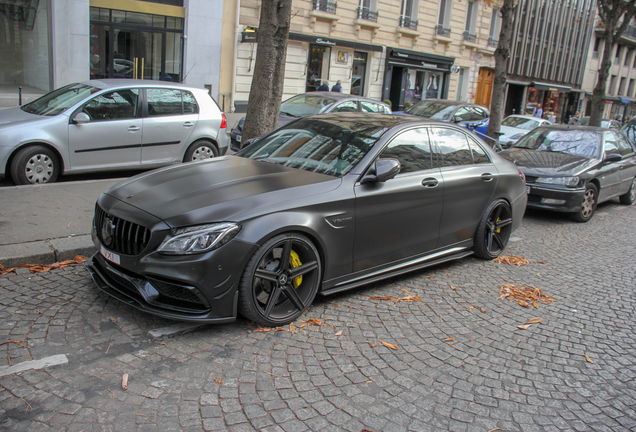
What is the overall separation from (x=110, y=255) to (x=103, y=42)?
15669 mm

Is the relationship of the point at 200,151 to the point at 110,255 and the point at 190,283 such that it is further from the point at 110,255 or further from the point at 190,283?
the point at 190,283

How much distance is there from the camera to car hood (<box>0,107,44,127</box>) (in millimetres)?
7328

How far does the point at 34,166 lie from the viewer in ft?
24.2

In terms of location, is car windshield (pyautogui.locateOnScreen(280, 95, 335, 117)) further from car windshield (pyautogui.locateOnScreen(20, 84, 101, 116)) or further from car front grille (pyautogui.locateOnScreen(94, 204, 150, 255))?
car front grille (pyautogui.locateOnScreen(94, 204, 150, 255))

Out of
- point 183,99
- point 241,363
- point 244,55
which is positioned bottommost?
point 241,363

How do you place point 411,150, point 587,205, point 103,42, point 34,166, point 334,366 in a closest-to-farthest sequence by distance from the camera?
1. point 334,366
2. point 411,150
3. point 34,166
4. point 587,205
5. point 103,42

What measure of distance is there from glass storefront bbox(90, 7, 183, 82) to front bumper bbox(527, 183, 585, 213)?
14.4 m

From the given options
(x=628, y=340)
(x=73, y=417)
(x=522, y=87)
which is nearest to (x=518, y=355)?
(x=628, y=340)

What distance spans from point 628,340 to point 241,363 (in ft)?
10.4

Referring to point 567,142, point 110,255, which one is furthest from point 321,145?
point 567,142

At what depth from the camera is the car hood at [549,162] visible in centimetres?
870

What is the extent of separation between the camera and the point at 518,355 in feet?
12.5

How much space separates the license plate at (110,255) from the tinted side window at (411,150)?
237 centimetres

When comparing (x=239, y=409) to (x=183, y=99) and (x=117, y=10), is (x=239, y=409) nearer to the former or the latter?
(x=183, y=99)
